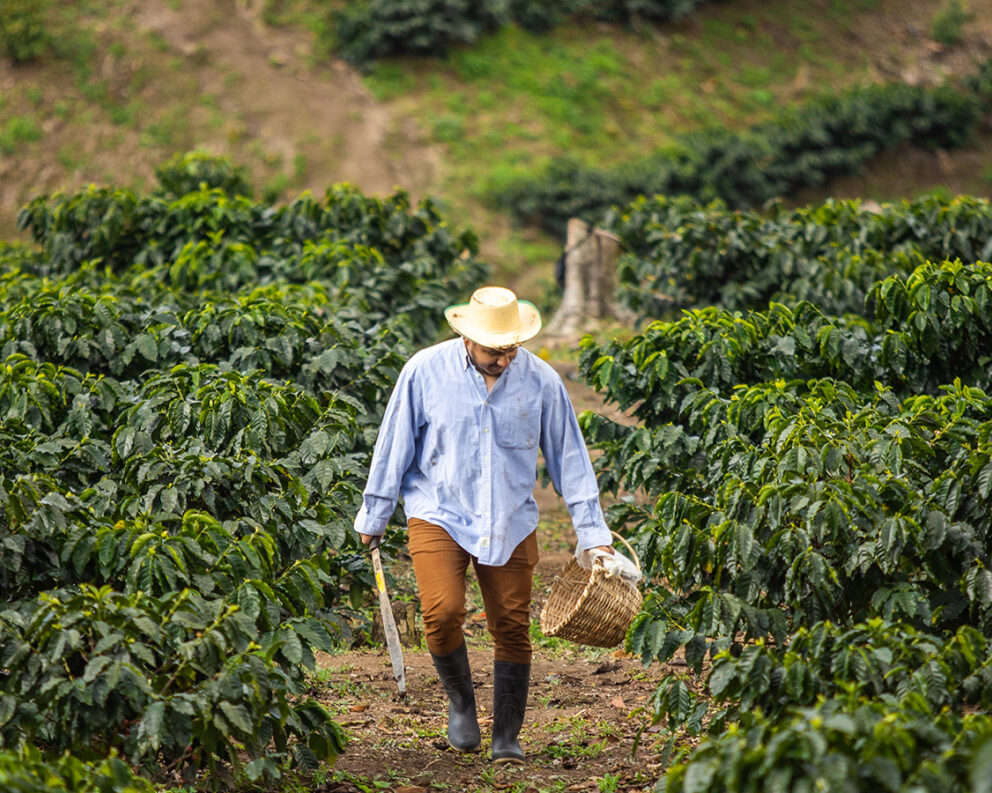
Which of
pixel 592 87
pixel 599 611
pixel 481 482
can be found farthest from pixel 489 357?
pixel 592 87

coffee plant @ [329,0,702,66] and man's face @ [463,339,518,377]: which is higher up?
man's face @ [463,339,518,377]

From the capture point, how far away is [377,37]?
19.0 metres

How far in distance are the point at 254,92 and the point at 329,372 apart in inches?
542

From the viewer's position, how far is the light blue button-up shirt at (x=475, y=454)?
414cm

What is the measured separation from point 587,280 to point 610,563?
8018 millimetres

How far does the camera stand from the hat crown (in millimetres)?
4137

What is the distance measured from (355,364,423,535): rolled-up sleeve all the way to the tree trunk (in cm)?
779

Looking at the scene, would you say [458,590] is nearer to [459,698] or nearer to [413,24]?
[459,698]

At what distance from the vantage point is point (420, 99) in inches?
735

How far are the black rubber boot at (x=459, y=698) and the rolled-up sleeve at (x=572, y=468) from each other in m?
0.65

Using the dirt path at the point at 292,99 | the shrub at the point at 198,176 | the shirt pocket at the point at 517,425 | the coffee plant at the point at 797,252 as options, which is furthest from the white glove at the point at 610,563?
the dirt path at the point at 292,99

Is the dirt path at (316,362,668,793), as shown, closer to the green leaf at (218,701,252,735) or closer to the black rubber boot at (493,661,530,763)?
the black rubber boot at (493,661,530,763)

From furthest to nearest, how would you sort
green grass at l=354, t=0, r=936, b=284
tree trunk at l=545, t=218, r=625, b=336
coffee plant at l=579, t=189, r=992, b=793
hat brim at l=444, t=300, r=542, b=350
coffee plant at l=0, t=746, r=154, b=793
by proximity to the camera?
green grass at l=354, t=0, r=936, b=284, tree trunk at l=545, t=218, r=625, b=336, hat brim at l=444, t=300, r=542, b=350, coffee plant at l=579, t=189, r=992, b=793, coffee plant at l=0, t=746, r=154, b=793

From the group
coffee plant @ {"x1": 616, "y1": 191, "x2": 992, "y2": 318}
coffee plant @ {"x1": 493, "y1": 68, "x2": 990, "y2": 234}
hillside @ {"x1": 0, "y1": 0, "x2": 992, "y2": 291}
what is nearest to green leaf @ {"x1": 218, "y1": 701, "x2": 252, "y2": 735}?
coffee plant @ {"x1": 616, "y1": 191, "x2": 992, "y2": 318}
